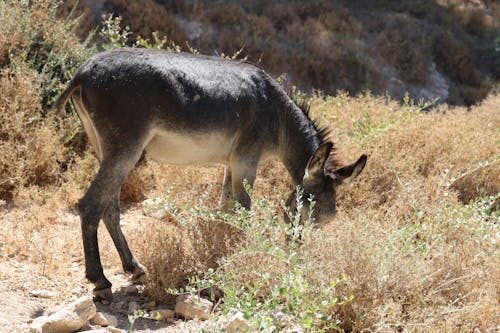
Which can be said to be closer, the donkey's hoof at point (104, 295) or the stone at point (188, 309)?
the stone at point (188, 309)

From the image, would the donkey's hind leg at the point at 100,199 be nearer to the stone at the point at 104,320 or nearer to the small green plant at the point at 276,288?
the stone at the point at 104,320

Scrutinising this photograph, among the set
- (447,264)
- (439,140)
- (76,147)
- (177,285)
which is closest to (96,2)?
(76,147)

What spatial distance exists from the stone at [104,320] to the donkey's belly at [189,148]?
4.91 ft

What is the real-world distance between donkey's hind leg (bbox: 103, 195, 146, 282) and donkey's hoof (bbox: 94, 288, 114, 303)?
14.1 inches

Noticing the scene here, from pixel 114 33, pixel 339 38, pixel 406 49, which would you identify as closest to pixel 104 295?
pixel 114 33

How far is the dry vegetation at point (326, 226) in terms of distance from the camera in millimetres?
4305

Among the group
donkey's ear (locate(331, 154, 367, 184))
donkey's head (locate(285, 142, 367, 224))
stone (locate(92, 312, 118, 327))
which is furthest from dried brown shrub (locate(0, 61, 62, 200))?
donkey's ear (locate(331, 154, 367, 184))

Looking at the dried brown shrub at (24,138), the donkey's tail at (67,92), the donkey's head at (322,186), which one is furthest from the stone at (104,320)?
the dried brown shrub at (24,138)

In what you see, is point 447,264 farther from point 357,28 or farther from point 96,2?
point 357,28

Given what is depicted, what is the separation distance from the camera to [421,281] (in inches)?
170

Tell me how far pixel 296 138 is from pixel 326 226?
908 mm

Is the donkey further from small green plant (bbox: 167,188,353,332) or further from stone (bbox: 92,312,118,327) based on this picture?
small green plant (bbox: 167,188,353,332)

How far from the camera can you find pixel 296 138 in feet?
19.0

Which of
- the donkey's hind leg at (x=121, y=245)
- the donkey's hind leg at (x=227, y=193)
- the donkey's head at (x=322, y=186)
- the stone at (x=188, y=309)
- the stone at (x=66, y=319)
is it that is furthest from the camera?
the donkey's hind leg at (x=227, y=193)
